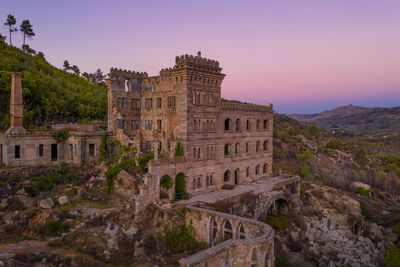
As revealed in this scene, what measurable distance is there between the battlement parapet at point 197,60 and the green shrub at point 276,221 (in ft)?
58.8

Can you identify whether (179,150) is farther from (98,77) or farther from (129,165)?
(98,77)

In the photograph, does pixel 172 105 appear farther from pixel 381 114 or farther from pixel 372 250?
pixel 381 114

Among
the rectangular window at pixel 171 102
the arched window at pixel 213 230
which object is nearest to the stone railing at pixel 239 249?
the arched window at pixel 213 230

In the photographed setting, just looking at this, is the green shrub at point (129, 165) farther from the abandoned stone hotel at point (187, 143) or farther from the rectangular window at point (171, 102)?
the rectangular window at point (171, 102)

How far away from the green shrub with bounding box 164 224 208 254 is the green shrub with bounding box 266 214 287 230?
11066 millimetres

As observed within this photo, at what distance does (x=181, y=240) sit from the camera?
2461 cm

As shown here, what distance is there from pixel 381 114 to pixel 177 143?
186m

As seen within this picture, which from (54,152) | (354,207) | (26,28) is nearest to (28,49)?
(26,28)

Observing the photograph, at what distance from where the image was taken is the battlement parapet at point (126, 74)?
35013 mm

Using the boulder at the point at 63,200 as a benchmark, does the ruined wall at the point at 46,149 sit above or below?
above

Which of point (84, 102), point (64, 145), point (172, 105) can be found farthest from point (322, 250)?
point (84, 102)

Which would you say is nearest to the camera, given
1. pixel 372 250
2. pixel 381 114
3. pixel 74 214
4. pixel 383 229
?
pixel 74 214

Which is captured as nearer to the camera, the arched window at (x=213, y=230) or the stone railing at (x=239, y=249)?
the stone railing at (x=239, y=249)

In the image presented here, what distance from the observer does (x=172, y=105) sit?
Answer: 31906 mm
